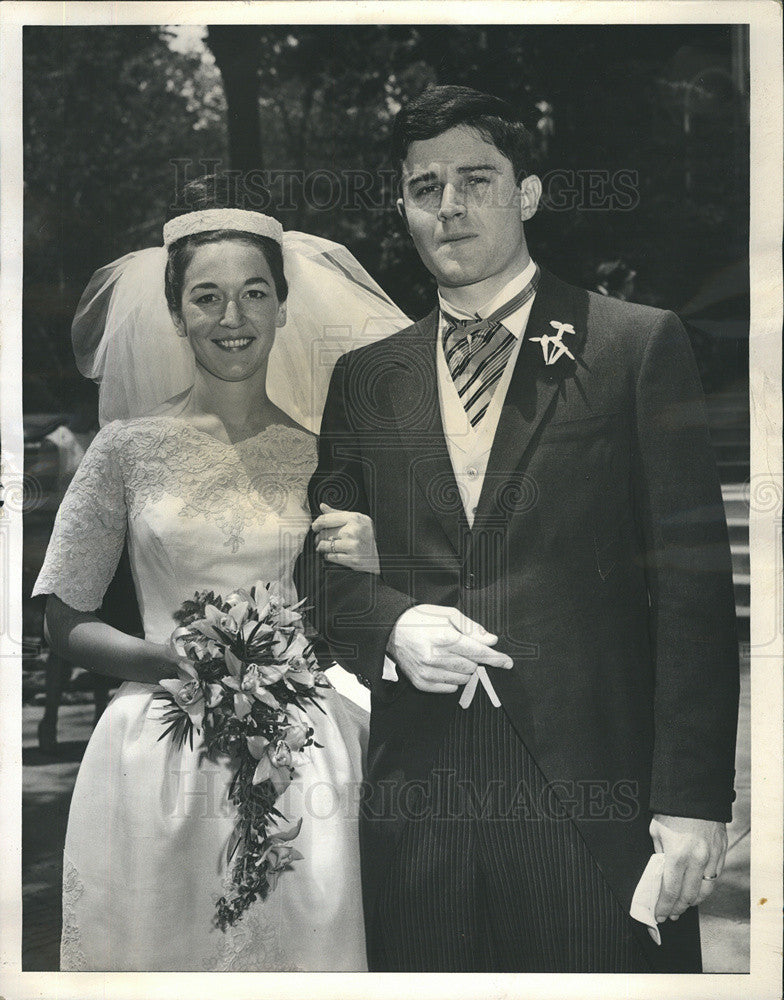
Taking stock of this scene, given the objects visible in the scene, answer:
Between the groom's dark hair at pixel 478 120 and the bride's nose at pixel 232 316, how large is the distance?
2.35 feet

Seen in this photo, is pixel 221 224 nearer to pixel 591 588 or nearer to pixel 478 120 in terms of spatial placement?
pixel 478 120

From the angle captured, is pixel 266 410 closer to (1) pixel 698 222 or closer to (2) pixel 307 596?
(2) pixel 307 596

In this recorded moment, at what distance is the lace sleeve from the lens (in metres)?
3.04

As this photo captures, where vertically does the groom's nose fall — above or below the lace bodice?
above

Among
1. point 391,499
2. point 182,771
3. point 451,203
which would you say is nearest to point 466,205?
point 451,203

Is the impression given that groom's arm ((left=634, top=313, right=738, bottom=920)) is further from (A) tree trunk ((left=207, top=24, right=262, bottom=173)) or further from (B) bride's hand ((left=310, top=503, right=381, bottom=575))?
(A) tree trunk ((left=207, top=24, right=262, bottom=173))

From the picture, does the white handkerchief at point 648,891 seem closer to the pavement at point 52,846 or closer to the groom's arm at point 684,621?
the groom's arm at point 684,621

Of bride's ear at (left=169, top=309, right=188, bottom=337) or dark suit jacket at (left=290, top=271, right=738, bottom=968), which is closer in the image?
dark suit jacket at (left=290, top=271, right=738, bottom=968)

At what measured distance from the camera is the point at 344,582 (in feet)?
9.83

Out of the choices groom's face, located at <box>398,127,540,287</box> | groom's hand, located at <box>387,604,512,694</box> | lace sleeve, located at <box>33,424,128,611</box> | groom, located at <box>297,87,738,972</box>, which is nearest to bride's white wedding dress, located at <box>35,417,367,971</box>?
lace sleeve, located at <box>33,424,128,611</box>

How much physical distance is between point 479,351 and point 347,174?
651 mm

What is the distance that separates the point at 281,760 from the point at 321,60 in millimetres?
2051

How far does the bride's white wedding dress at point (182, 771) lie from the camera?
299 centimetres

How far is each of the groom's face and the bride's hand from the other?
757 millimetres
